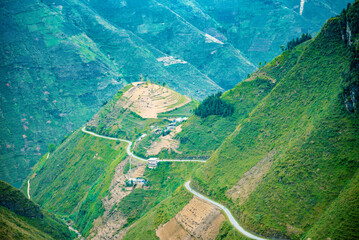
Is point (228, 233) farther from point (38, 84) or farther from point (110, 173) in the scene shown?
point (38, 84)

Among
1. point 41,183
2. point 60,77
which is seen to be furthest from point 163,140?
point 60,77

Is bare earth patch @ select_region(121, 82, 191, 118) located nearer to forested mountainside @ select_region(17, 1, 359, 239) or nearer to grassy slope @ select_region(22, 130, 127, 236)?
forested mountainside @ select_region(17, 1, 359, 239)

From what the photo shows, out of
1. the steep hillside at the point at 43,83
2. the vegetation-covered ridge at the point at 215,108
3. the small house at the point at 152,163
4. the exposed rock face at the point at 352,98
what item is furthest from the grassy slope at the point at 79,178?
the exposed rock face at the point at 352,98

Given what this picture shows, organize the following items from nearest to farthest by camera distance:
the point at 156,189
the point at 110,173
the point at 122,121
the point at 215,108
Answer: the point at 156,189
the point at 215,108
the point at 110,173
the point at 122,121

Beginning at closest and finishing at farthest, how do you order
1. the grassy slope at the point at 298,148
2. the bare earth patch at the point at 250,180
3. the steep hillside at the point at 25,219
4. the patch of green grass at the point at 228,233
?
the grassy slope at the point at 298,148 → the patch of green grass at the point at 228,233 → the bare earth patch at the point at 250,180 → the steep hillside at the point at 25,219

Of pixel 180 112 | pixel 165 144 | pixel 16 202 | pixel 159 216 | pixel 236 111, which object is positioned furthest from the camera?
pixel 180 112

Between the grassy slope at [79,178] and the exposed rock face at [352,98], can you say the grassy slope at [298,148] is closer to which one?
the exposed rock face at [352,98]

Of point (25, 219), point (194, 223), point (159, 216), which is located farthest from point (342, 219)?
point (25, 219)
